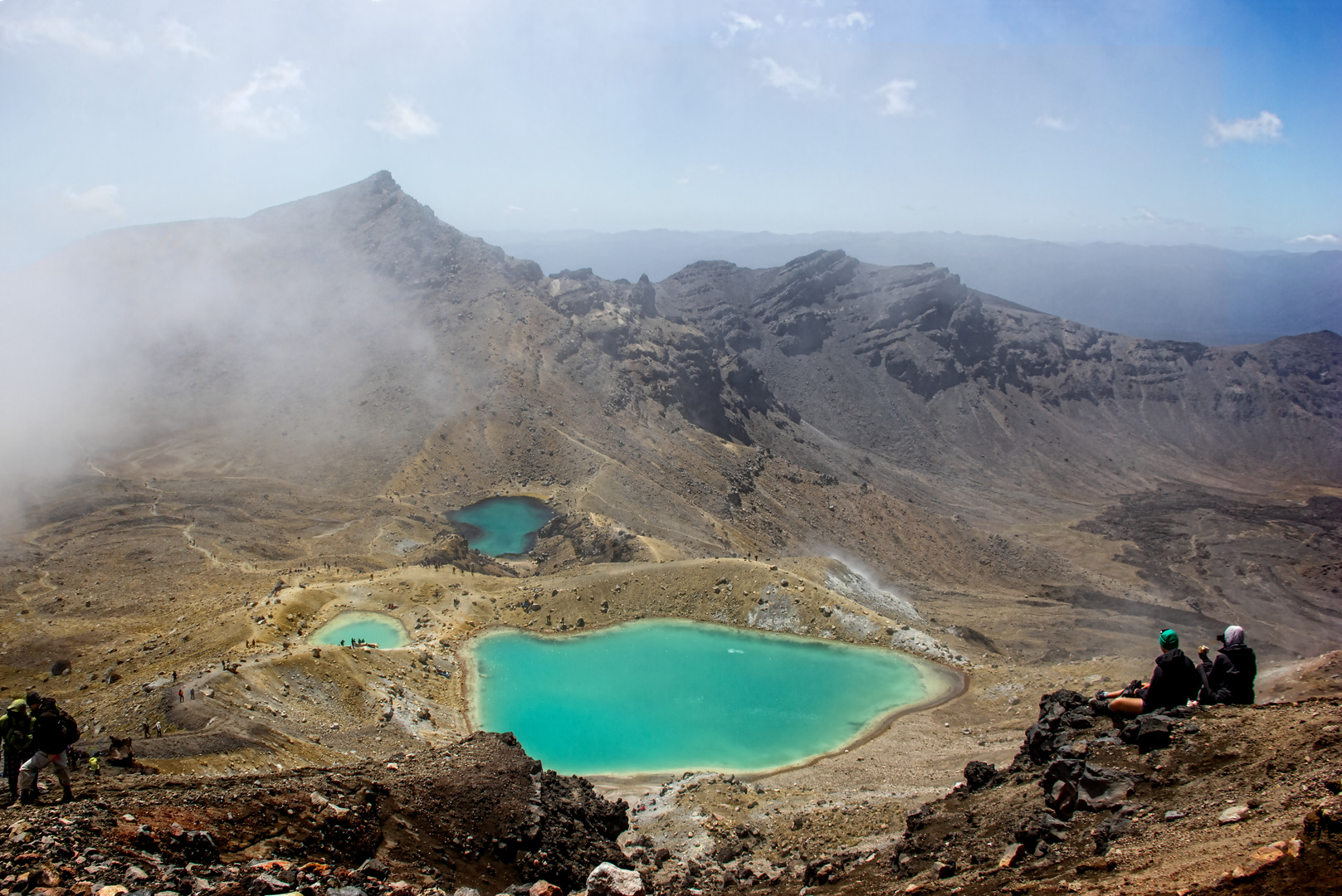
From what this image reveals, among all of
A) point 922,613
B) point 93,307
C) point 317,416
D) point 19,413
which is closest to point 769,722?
point 922,613

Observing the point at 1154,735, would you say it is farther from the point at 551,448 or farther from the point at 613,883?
the point at 551,448

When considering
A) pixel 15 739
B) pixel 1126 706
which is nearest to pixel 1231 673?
pixel 1126 706

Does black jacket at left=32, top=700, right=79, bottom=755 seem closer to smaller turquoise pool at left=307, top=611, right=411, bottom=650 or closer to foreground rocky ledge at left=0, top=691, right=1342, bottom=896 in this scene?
foreground rocky ledge at left=0, top=691, right=1342, bottom=896

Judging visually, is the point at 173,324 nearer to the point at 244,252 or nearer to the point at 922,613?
the point at 244,252

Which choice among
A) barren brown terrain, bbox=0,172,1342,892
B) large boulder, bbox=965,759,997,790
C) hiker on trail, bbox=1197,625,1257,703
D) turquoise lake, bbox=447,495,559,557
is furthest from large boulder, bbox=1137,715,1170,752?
turquoise lake, bbox=447,495,559,557

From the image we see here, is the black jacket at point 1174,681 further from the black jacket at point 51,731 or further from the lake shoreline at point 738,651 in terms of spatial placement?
the black jacket at point 51,731

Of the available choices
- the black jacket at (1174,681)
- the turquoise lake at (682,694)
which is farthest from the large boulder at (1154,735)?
the turquoise lake at (682,694)
